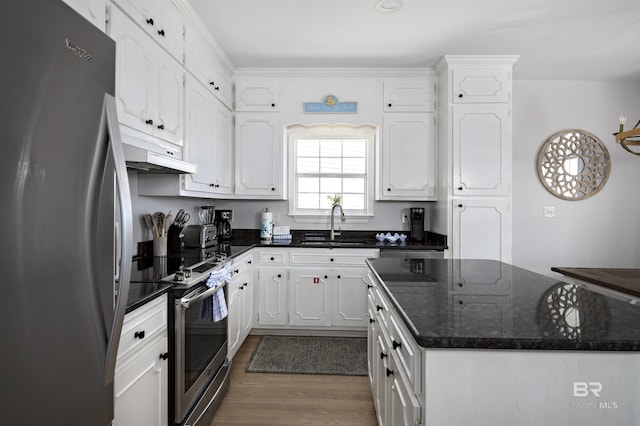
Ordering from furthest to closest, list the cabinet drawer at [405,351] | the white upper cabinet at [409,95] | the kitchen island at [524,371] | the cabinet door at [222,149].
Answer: the white upper cabinet at [409,95], the cabinet door at [222,149], the cabinet drawer at [405,351], the kitchen island at [524,371]

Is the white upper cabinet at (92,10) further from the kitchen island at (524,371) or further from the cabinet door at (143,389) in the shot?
the kitchen island at (524,371)

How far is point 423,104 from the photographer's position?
3.55 metres

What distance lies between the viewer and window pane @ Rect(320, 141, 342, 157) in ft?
12.9

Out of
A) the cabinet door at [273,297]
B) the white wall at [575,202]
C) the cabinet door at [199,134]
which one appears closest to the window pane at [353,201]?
the cabinet door at [273,297]

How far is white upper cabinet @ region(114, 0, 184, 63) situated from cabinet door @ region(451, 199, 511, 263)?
272cm

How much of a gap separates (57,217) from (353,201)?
3304 mm

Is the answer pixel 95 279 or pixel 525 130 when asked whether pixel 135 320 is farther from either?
pixel 525 130

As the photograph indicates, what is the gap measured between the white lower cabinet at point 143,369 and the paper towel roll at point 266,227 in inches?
82.9

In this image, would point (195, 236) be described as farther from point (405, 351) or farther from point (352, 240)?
point (405, 351)

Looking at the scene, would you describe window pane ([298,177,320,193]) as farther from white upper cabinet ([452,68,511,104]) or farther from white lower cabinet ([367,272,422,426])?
white lower cabinet ([367,272,422,426])

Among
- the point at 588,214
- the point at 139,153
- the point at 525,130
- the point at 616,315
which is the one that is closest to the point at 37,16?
the point at 139,153

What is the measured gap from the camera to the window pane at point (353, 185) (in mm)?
3934

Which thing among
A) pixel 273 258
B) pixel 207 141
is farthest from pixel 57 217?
pixel 273 258

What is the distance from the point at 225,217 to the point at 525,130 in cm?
354
